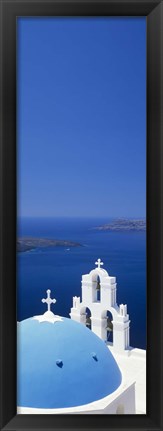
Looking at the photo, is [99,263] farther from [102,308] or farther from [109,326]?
[109,326]

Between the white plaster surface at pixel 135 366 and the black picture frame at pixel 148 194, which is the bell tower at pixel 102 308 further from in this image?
the black picture frame at pixel 148 194

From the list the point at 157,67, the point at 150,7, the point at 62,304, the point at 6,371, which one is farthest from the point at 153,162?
the point at 62,304

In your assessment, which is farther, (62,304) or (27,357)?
(62,304)

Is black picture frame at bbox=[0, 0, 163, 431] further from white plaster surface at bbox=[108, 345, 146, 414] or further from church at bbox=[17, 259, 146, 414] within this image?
white plaster surface at bbox=[108, 345, 146, 414]

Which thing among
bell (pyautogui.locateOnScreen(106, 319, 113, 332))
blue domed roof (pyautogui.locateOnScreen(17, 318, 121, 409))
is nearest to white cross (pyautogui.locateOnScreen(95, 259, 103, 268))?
bell (pyautogui.locateOnScreen(106, 319, 113, 332))

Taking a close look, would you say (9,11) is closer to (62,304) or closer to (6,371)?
(6,371)

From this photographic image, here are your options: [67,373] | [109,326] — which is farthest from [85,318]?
[67,373]

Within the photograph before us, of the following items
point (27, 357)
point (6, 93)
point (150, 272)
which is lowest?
point (27, 357)
